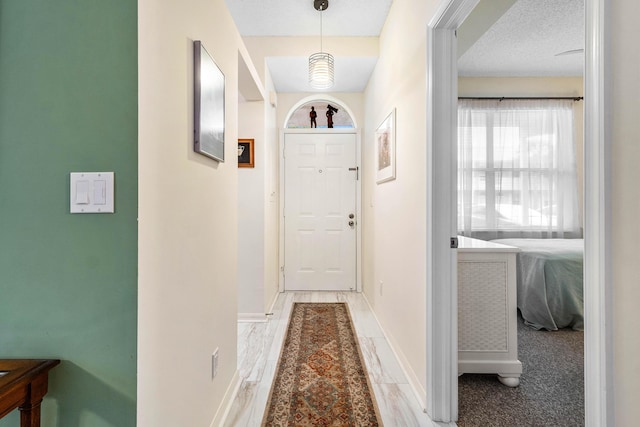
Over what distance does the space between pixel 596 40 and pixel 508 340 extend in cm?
181

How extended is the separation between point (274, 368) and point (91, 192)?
5.75ft

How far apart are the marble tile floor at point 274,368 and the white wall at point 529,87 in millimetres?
3085

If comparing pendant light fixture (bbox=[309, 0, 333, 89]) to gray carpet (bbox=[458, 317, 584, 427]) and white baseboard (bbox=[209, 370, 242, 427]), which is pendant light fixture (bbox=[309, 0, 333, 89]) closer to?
white baseboard (bbox=[209, 370, 242, 427])

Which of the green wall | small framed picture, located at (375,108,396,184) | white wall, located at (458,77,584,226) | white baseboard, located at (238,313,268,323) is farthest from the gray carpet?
white wall, located at (458,77,584,226)

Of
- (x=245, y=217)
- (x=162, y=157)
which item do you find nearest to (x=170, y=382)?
(x=162, y=157)

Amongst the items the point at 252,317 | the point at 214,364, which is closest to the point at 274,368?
the point at 214,364

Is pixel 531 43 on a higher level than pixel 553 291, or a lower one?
higher

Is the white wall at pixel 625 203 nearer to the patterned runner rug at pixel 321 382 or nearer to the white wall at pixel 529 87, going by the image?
the patterned runner rug at pixel 321 382

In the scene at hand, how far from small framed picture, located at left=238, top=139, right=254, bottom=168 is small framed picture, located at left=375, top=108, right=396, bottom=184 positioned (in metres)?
1.22

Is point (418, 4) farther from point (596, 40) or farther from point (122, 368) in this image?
point (122, 368)

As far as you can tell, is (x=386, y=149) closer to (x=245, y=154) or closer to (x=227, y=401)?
(x=245, y=154)

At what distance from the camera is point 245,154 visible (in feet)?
10.9

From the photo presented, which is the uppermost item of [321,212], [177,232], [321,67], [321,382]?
[321,67]

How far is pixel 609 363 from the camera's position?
2.39 ft
